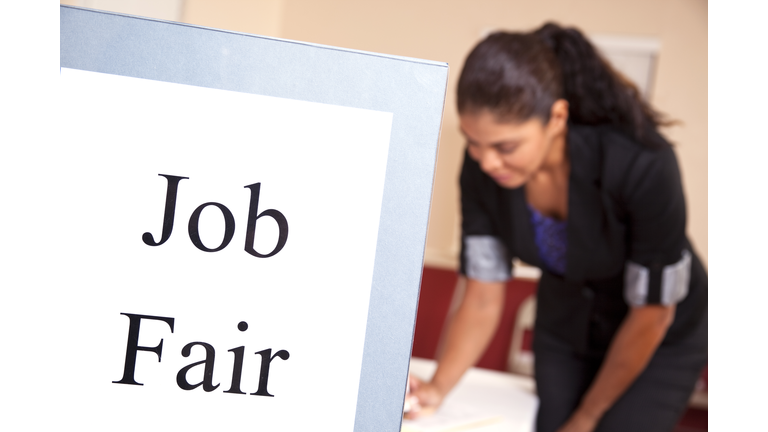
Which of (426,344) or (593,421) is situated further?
(426,344)

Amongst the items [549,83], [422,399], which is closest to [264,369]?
[422,399]

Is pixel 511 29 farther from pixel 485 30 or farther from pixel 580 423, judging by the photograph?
pixel 580 423

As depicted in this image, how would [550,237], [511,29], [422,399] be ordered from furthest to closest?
[511,29] → [550,237] → [422,399]

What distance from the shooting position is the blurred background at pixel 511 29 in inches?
102

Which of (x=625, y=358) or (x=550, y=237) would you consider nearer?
(x=625, y=358)

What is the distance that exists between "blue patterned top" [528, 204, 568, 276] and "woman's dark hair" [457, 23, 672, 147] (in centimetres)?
23

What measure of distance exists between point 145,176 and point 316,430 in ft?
0.77

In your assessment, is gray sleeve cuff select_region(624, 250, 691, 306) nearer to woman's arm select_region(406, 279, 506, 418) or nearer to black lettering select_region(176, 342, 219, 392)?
woman's arm select_region(406, 279, 506, 418)

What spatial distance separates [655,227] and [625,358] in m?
0.30

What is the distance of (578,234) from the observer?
4.15 ft

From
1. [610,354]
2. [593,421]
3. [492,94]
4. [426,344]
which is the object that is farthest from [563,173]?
[426,344]

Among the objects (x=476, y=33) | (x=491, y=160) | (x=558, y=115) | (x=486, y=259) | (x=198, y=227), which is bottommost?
(x=486, y=259)

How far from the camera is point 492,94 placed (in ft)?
3.65
